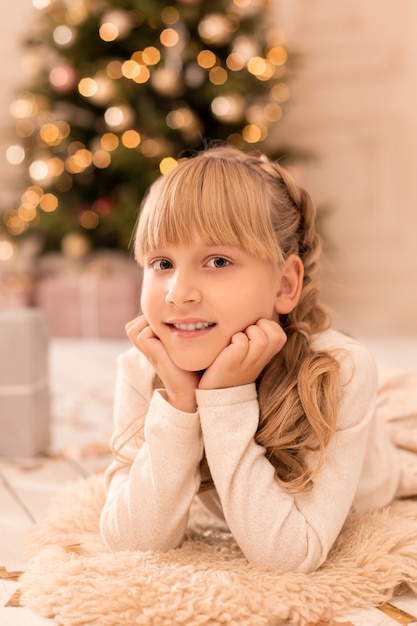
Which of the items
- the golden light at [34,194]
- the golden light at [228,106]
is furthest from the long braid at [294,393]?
the golden light at [34,194]

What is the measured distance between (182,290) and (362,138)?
3.06 meters

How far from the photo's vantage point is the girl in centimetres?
88

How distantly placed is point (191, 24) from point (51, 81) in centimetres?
65

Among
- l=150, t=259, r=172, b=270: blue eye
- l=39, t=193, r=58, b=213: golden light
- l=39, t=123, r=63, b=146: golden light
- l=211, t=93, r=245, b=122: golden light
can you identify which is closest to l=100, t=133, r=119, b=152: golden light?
l=39, t=123, r=63, b=146: golden light

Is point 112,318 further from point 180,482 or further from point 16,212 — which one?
point 180,482

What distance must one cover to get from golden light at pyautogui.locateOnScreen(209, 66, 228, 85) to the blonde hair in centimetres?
222

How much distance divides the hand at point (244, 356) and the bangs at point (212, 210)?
0.32 ft

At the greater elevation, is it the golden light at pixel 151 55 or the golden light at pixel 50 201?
the golden light at pixel 151 55

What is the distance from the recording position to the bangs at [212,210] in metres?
0.90

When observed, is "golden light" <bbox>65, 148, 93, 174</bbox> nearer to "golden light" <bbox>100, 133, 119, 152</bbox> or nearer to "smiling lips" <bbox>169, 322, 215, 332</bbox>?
"golden light" <bbox>100, 133, 119, 152</bbox>

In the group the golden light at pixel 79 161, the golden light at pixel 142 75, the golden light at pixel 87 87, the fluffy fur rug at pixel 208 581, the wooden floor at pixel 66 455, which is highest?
the golden light at pixel 142 75

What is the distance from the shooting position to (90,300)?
3.27 m

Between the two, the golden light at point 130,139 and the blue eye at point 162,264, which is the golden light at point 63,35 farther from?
the blue eye at point 162,264

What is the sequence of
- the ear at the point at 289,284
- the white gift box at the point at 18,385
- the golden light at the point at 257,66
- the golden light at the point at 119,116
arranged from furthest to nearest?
the golden light at the point at 257,66
the golden light at the point at 119,116
the white gift box at the point at 18,385
the ear at the point at 289,284
